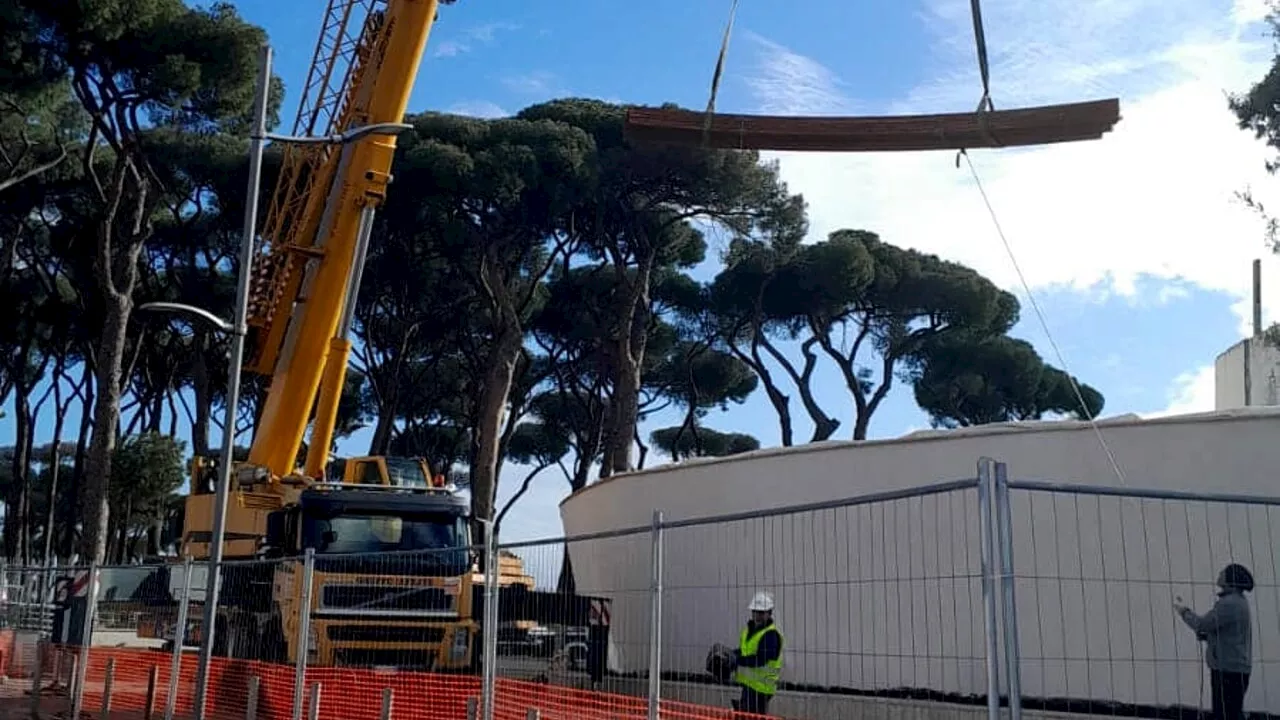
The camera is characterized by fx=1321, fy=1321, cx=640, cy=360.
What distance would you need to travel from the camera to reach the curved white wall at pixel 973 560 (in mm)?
7879

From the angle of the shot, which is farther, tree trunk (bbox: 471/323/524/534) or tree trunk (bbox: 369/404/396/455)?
tree trunk (bbox: 369/404/396/455)

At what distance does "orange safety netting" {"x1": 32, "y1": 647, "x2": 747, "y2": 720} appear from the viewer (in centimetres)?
819

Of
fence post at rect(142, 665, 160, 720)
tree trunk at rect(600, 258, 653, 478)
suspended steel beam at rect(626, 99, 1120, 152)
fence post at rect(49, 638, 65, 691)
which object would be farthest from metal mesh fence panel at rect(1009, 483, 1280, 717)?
tree trunk at rect(600, 258, 653, 478)

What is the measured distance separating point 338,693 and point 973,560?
5.48m

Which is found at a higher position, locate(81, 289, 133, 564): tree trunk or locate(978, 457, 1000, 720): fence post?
locate(81, 289, 133, 564): tree trunk

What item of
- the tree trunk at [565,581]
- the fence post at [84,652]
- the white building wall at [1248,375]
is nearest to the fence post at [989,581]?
the tree trunk at [565,581]

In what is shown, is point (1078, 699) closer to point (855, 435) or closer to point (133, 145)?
point (133, 145)

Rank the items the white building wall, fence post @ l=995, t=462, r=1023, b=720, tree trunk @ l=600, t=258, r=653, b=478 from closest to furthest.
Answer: fence post @ l=995, t=462, r=1023, b=720, the white building wall, tree trunk @ l=600, t=258, r=653, b=478

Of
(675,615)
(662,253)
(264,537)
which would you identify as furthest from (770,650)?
(662,253)

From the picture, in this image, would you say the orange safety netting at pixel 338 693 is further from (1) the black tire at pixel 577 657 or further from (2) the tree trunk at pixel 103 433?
(2) the tree trunk at pixel 103 433

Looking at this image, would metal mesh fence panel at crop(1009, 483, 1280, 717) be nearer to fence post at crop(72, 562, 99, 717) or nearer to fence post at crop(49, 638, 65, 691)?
fence post at crop(72, 562, 99, 717)

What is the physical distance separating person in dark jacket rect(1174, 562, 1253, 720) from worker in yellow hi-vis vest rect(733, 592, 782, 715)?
7.90 ft

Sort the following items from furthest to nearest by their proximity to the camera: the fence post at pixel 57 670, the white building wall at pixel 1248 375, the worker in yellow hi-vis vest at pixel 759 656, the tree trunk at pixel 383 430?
1. the tree trunk at pixel 383 430
2. the white building wall at pixel 1248 375
3. the fence post at pixel 57 670
4. the worker in yellow hi-vis vest at pixel 759 656

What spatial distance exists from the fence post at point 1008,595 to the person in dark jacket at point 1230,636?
2921 mm
